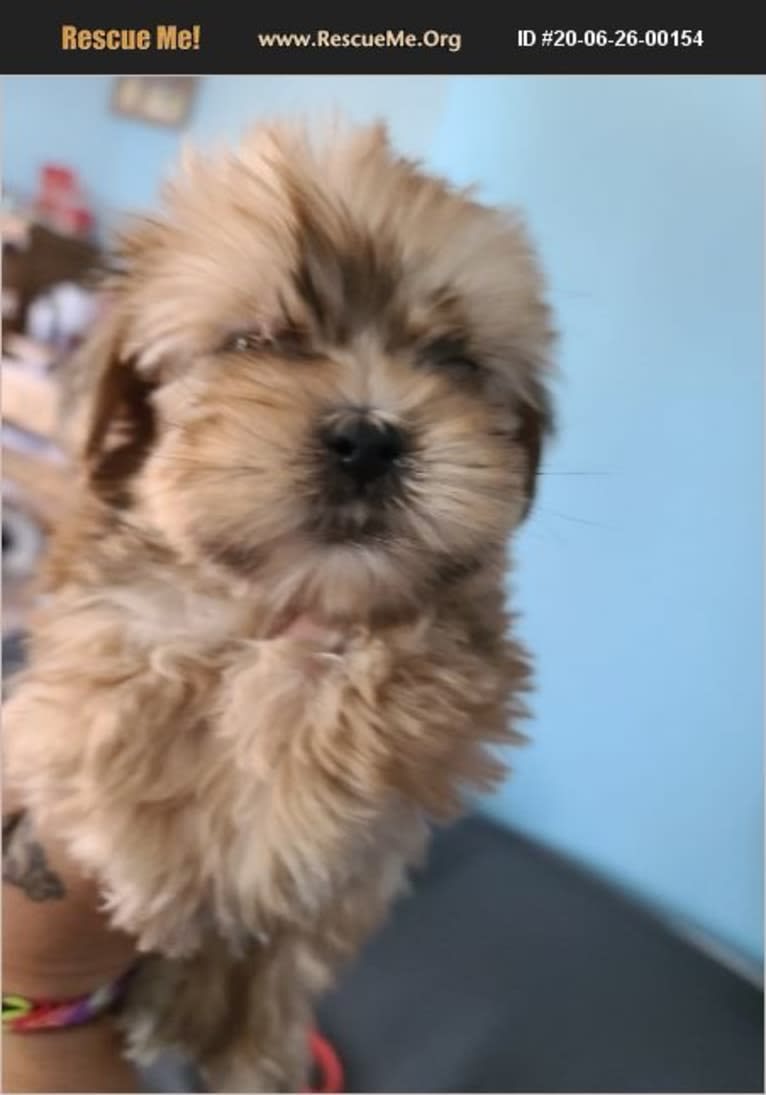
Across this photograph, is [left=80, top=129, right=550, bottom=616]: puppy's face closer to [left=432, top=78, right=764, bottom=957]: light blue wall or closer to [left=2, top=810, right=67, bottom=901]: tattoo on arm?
[left=2, top=810, right=67, bottom=901]: tattoo on arm

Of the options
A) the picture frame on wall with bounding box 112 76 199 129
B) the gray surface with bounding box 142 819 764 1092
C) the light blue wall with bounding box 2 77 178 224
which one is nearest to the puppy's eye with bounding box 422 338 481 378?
the gray surface with bounding box 142 819 764 1092

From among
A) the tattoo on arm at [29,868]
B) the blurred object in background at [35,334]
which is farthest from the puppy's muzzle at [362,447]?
the blurred object in background at [35,334]

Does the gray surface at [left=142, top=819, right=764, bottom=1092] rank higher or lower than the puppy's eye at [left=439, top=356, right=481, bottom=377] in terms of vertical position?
lower

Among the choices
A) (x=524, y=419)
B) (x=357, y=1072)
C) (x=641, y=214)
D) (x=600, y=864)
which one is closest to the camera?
(x=524, y=419)

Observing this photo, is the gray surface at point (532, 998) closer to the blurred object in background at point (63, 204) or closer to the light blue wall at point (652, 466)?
the light blue wall at point (652, 466)

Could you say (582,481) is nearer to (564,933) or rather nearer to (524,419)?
(524,419)

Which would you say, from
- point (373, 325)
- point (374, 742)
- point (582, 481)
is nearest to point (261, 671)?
point (374, 742)
